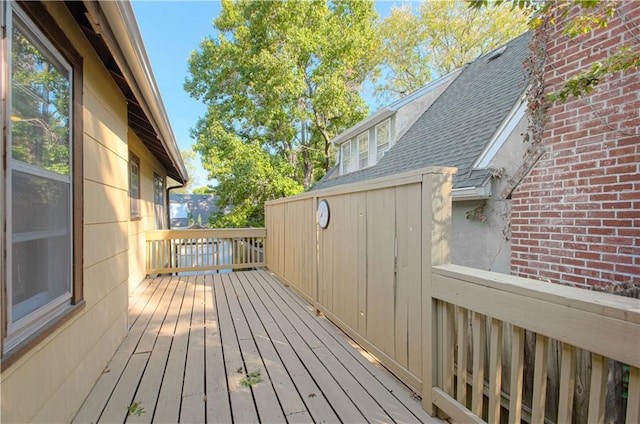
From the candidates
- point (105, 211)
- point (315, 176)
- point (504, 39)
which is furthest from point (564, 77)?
point (504, 39)

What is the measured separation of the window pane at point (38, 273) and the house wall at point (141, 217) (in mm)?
2894

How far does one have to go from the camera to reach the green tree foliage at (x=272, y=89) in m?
11.5

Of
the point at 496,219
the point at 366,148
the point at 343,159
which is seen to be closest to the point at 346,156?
the point at 343,159

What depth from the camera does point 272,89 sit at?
1150 cm

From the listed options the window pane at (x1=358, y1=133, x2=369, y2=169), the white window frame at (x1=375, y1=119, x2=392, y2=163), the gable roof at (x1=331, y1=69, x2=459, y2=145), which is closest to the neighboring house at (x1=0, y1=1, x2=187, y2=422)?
the gable roof at (x1=331, y1=69, x2=459, y2=145)

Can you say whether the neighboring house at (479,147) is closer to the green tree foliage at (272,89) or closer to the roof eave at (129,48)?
the roof eave at (129,48)

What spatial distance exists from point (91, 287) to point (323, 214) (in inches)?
87.1

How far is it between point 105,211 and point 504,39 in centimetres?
1815

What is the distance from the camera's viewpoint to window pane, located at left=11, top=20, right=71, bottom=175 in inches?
56.1

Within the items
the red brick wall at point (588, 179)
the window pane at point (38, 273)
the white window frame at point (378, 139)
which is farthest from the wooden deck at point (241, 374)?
the white window frame at point (378, 139)

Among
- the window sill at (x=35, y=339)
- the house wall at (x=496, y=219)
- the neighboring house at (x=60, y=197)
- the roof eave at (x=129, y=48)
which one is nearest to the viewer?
the window sill at (x=35, y=339)

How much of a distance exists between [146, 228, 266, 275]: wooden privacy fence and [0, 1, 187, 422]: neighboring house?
331 cm

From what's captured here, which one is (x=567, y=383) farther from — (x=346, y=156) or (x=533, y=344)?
(x=346, y=156)

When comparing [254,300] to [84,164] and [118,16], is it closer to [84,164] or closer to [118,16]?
[84,164]
